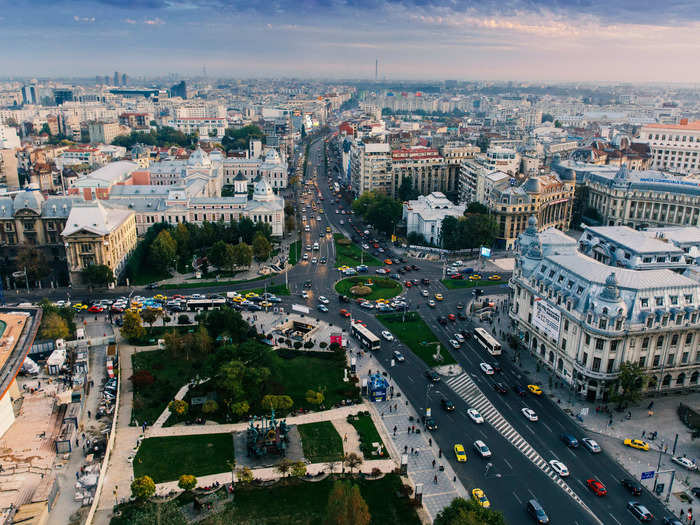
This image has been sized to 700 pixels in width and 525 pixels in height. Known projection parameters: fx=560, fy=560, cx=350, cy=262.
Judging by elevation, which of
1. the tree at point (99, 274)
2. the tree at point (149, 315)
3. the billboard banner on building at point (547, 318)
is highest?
the billboard banner on building at point (547, 318)

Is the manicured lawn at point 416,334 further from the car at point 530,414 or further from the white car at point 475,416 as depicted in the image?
the car at point 530,414

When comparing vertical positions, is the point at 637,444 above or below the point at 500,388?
below

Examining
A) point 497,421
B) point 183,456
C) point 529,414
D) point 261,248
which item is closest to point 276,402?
point 183,456

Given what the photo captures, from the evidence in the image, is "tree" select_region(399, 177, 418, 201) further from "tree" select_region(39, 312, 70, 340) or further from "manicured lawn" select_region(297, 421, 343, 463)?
"manicured lawn" select_region(297, 421, 343, 463)

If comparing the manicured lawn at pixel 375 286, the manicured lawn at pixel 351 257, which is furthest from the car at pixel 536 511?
the manicured lawn at pixel 351 257

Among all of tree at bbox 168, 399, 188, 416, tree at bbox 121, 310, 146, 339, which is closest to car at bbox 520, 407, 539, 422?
tree at bbox 168, 399, 188, 416

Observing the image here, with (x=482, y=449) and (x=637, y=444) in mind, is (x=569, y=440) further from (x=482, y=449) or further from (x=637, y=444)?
(x=482, y=449)
